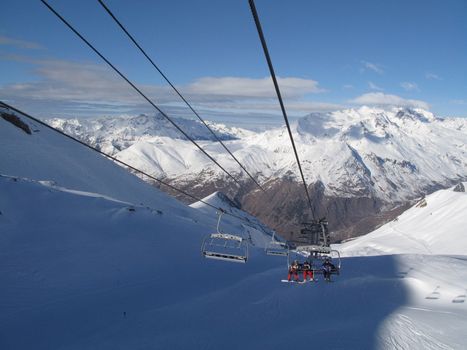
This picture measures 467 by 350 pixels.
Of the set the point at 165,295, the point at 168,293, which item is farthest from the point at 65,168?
the point at 165,295

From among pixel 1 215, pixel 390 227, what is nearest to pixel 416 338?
pixel 1 215

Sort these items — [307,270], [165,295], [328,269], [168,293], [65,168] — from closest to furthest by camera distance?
1. [307,270]
2. [328,269]
3. [165,295]
4. [168,293]
5. [65,168]

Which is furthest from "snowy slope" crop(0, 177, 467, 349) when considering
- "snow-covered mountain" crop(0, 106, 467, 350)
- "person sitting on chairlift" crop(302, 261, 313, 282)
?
"person sitting on chairlift" crop(302, 261, 313, 282)

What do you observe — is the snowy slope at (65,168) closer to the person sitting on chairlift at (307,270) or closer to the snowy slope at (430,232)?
the snowy slope at (430,232)

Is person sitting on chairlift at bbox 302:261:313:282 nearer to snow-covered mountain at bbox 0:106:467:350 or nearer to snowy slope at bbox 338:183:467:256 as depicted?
snow-covered mountain at bbox 0:106:467:350

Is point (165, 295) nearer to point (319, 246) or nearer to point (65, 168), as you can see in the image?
point (319, 246)

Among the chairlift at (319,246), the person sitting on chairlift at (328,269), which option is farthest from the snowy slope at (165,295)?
the chairlift at (319,246)
